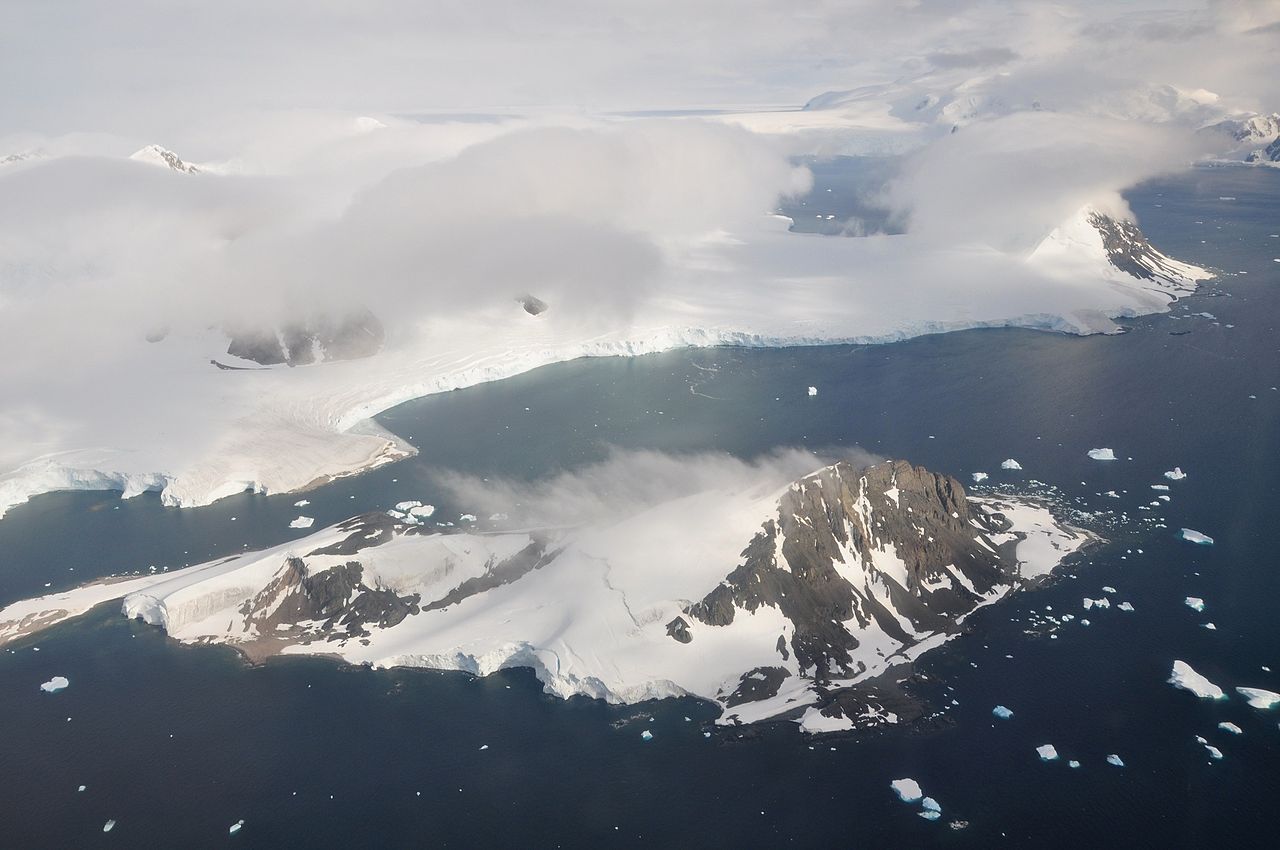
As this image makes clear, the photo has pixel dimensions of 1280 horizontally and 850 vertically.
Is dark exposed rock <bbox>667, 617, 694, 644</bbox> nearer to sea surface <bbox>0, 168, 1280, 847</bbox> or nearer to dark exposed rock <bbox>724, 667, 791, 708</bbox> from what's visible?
dark exposed rock <bbox>724, 667, 791, 708</bbox>

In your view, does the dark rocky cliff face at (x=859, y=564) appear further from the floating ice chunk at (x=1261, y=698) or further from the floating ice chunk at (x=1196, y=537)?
the floating ice chunk at (x=1261, y=698)

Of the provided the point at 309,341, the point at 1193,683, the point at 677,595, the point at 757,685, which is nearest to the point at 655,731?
the point at 757,685

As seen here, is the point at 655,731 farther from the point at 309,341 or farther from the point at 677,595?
the point at 309,341

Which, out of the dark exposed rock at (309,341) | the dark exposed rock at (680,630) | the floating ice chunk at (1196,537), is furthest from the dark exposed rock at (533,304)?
the floating ice chunk at (1196,537)

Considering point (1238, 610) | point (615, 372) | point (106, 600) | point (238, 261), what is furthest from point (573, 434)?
point (238, 261)

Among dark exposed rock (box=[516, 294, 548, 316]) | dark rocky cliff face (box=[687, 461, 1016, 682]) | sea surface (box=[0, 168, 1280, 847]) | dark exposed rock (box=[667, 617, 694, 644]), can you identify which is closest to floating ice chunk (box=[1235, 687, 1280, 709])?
sea surface (box=[0, 168, 1280, 847])

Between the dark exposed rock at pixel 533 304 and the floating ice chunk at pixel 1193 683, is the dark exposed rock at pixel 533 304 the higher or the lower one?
the lower one
